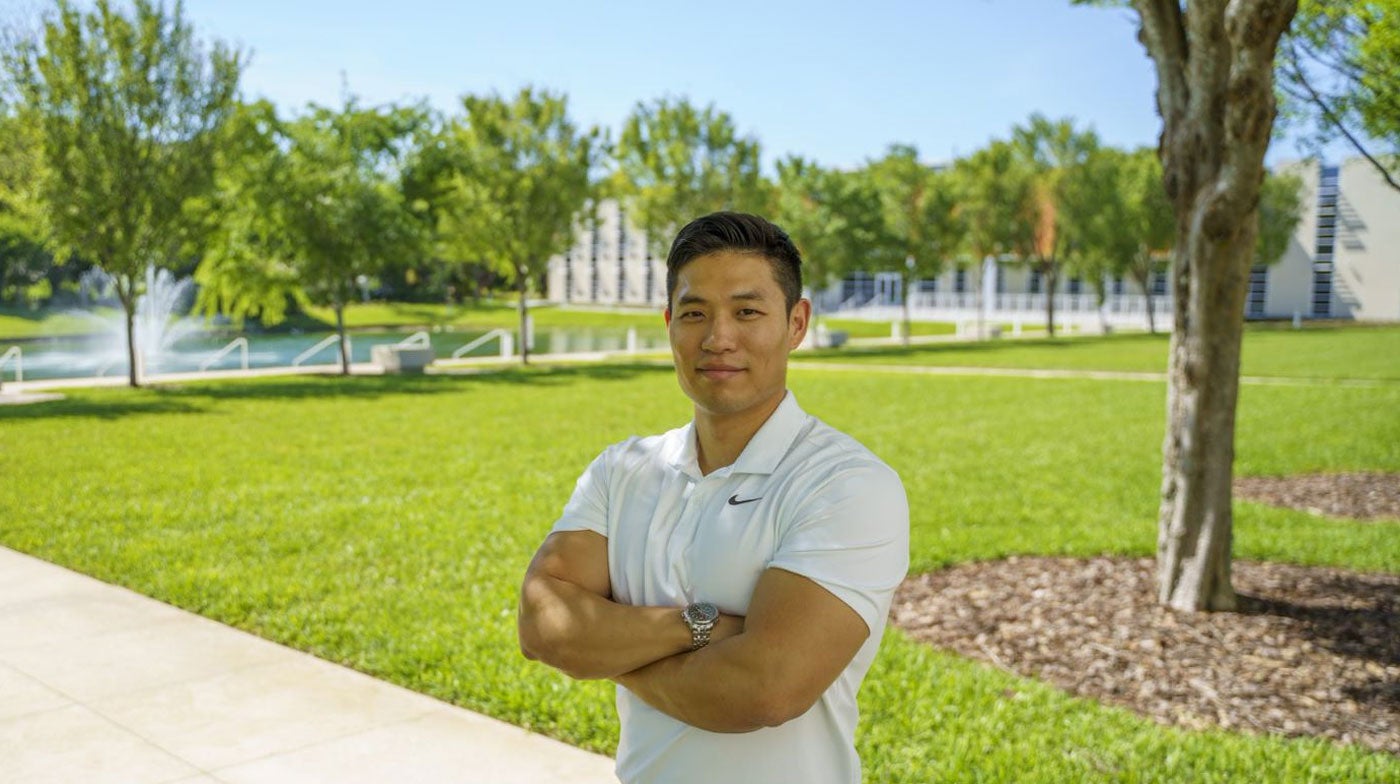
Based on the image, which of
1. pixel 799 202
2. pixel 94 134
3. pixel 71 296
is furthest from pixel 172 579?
pixel 71 296

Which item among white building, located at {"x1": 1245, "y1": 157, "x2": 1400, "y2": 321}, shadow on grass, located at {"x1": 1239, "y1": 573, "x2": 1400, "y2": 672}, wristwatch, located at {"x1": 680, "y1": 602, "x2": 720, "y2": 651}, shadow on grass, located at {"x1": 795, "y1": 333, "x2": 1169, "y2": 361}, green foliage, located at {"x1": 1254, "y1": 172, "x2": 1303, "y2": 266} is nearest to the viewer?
wristwatch, located at {"x1": 680, "y1": 602, "x2": 720, "y2": 651}

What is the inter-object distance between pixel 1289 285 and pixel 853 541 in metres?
70.3

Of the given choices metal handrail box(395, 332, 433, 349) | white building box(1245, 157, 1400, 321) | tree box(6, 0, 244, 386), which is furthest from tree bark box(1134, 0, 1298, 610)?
white building box(1245, 157, 1400, 321)

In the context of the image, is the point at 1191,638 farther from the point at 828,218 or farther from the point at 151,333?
the point at 151,333

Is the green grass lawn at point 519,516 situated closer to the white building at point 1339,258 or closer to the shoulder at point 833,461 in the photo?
the shoulder at point 833,461

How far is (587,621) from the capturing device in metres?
2.26

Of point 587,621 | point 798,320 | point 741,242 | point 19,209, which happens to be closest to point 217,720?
point 587,621

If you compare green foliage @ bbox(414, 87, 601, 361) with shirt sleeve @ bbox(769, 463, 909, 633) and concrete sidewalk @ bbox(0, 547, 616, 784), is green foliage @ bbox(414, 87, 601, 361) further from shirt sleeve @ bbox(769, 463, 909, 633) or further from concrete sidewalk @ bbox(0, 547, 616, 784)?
shirt sleeve @ bbox(769, 463, 909, 633)

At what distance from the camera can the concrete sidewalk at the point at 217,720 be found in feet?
14.2

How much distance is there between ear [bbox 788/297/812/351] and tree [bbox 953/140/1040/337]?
40.2m

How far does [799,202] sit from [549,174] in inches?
419

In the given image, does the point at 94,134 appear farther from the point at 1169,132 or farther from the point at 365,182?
the point at 1169,132

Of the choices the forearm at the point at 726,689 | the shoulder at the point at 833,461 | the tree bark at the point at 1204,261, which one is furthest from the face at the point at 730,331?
the tree bark at the point at 1204,261

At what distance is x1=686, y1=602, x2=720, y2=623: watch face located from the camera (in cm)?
212
